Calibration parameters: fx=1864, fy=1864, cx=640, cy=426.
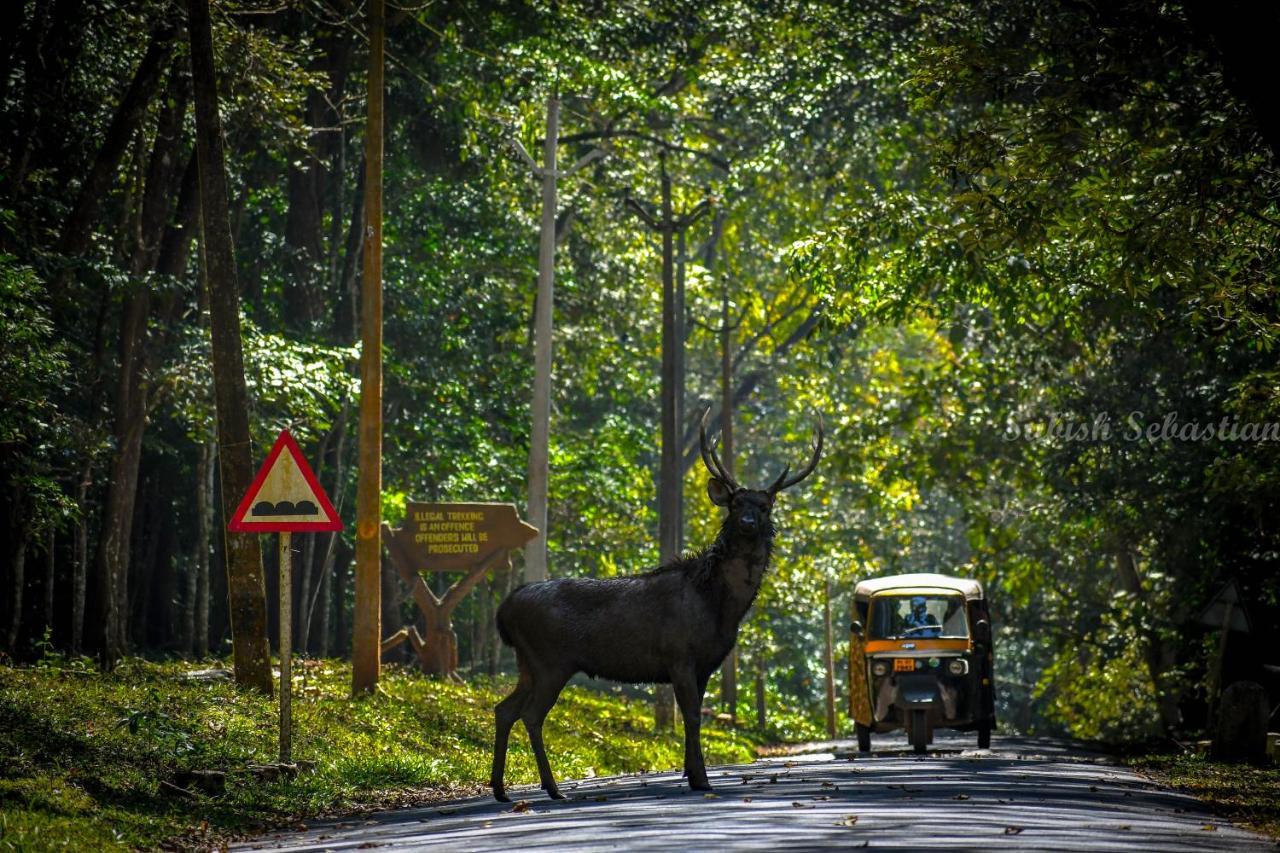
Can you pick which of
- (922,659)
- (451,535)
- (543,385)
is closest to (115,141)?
(543,385)

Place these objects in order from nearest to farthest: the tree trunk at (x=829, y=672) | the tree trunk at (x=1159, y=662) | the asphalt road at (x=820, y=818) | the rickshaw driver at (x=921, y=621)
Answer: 1. the asphalt road at (x=820, y=818)
2. the rickshaw driver at (x=921, y=621)
3. the tree trunk at (x=1159, y=662)
4. the tree trunk at (x=829, y=672)

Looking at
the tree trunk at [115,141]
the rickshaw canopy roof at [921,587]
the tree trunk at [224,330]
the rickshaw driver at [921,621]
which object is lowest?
the rickshaw driver at [921,621]

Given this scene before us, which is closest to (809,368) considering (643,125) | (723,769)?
(643,125)

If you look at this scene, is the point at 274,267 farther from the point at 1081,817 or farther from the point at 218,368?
the point at 1081,817

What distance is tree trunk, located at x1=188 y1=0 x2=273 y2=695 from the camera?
21.1 metres

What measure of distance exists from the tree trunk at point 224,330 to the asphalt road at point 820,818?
193 inches

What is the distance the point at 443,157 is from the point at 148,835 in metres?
27.5

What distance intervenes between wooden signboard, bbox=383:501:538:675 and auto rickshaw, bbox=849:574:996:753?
258 inches

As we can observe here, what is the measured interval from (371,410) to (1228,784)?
11.2 metres

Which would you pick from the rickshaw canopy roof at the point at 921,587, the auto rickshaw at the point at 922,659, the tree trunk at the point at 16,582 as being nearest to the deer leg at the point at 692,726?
the auto rickshaw at the point at 922,659

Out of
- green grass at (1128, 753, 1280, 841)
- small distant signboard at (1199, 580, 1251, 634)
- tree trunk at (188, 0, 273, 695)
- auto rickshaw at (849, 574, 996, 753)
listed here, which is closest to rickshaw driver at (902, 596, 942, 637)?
→ auto rickshaw at (849, 574, 996, 753)

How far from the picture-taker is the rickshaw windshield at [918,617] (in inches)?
993

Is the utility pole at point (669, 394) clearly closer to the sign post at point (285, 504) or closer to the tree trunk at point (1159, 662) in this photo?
the tree trunk at point (1159, 662)

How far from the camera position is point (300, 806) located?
15516mm
